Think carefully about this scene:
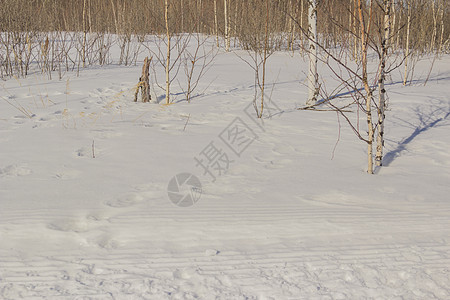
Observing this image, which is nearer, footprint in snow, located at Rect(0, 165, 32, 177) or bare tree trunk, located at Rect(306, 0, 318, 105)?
footprint in snow, located at Rect(0, 165, 32, 177)

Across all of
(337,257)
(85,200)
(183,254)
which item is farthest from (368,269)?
(85,200)

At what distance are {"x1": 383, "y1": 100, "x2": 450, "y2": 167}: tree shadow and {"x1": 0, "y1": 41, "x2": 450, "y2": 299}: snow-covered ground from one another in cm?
4

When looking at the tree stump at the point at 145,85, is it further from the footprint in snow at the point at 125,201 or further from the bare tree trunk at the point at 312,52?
the footprint in snow at the point at 125,201

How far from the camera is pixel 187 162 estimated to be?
3.48 meters

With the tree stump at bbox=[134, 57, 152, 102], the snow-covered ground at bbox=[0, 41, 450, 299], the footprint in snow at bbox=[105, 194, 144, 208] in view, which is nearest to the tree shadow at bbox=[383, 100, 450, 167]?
the snow-covered ground at bbox=[0, 41, 450, 299]

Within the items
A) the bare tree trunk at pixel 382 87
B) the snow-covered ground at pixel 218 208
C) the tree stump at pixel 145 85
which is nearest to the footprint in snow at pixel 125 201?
the snow-covered ground at pixel 218 208

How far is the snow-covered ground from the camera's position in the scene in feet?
6.28

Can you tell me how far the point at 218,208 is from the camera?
2633mm

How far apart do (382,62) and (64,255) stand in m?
2.47

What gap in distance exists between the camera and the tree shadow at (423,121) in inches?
156

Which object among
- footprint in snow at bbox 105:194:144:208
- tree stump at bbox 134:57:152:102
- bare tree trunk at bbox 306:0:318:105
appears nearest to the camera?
footprint in snow at bbox 105:194:144:208

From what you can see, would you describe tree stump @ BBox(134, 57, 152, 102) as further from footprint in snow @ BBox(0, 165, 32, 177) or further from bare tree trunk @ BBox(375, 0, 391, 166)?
bare tree trunk @ BBox(375, 0, 391, 166)

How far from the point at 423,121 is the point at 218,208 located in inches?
133

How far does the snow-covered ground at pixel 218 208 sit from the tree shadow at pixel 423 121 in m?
0.04
